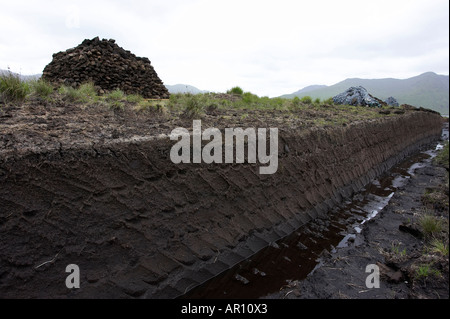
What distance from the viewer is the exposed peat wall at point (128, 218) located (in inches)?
102

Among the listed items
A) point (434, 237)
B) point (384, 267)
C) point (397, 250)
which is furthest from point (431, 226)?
point (384, 267)

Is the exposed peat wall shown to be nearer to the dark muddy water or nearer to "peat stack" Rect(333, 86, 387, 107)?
the dark muddy water

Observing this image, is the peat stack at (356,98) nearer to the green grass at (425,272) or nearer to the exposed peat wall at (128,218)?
the exposed peat wall at (128,218)

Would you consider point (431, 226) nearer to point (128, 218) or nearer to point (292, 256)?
point (292, 256)

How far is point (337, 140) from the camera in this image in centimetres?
691

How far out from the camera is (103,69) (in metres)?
9.46

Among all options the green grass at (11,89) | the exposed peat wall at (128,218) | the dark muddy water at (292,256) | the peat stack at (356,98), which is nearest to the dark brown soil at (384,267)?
the dark muddy water at (292,256)

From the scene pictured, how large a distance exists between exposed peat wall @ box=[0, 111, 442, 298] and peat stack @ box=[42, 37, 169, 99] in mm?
6795

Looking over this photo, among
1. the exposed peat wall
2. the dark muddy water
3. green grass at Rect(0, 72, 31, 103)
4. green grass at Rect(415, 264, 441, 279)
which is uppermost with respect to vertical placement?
green grass at Rect(0, 72, 31, 103)

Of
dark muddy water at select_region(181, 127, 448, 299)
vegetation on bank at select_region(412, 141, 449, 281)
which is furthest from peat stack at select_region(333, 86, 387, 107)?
dark muddy water at select_region(181, 127, 448, 299)

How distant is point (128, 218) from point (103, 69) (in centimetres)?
802

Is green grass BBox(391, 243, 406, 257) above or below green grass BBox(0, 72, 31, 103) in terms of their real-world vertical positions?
below

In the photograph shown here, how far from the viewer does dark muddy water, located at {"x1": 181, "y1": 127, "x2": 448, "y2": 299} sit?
135 inches

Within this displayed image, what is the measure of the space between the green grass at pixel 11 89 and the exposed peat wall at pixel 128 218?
257cm
